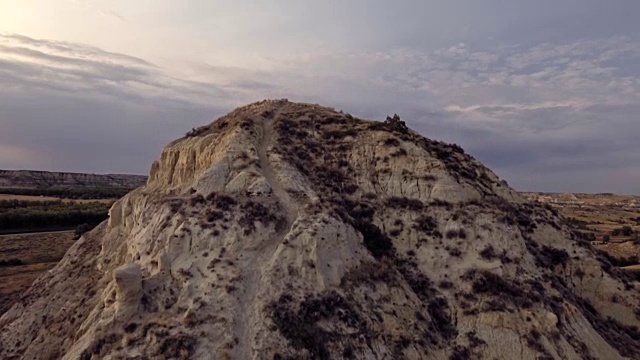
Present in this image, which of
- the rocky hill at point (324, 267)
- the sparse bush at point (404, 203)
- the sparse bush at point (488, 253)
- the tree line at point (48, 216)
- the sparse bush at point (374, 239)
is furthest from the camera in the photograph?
the tree line at point (48, 216)

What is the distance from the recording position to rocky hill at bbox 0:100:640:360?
848 inches

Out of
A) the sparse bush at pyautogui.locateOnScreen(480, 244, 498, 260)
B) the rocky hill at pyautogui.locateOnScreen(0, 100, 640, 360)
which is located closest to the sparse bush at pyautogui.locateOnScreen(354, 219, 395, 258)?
the rocky hill at pyautogui.locateOnScreen(0, 100, 640, 360)

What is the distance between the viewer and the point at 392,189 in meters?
31.8

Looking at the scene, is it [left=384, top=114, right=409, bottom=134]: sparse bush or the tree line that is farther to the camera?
the tree line

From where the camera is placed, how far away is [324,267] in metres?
24.0

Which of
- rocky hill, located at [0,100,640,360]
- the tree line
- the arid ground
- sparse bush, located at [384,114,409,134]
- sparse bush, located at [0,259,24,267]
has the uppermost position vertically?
sparse bush, located at [384,114,409,134]

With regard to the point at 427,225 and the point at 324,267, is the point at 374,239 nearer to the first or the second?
the point at 427,225

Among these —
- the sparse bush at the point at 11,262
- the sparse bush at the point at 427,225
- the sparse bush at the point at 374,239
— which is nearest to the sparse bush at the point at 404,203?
the sparse bush at the point at 427,225

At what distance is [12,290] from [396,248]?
4031 cm

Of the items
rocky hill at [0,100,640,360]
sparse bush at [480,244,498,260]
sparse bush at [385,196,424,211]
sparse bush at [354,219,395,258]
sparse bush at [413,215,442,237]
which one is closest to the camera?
rocky hill at [0,100,640,360]

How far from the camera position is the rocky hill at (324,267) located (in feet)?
70.6

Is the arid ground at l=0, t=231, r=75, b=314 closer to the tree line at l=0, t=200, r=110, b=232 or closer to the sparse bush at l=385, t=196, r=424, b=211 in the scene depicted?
the tree line at l=0, t=200, r=110, b=232

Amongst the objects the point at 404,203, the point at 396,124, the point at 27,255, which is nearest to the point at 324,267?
the point at 404,203

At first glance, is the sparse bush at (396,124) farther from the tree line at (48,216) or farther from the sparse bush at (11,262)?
the tree line at (48,216)
